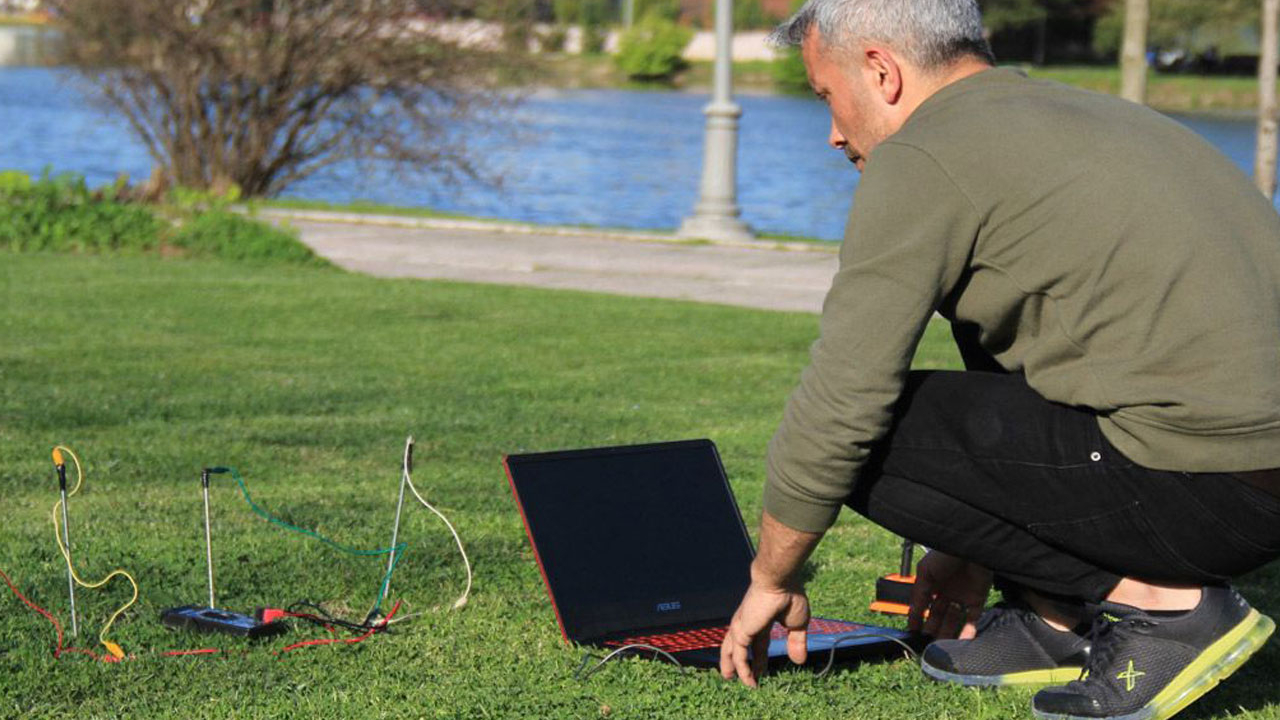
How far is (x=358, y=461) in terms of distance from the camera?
5.60m

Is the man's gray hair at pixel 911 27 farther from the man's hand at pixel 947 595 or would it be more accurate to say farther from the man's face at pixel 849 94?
the man's hand at pixel 947 595

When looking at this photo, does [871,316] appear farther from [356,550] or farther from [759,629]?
[356,550]

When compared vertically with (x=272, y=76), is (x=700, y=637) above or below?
above

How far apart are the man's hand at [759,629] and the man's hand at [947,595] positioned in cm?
39

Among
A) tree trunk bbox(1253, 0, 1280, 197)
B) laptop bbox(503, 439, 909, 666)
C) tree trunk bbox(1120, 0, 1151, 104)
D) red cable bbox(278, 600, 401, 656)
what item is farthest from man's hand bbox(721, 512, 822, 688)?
tree trunk bbox(1120, 0, 1151, 104)

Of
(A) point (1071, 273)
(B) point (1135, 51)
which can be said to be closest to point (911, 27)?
(A) point (1071, 273)

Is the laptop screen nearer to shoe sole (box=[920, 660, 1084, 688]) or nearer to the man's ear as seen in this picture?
shoe sole (box=[920, 660, 1084, 688])

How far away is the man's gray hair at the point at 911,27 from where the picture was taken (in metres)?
2.88

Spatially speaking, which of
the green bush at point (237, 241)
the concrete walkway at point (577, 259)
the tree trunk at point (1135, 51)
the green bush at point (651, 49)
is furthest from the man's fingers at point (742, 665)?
the green bush at point (651, 49)

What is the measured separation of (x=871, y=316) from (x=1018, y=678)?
100cm

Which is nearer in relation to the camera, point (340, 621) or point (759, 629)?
point (759, 629)

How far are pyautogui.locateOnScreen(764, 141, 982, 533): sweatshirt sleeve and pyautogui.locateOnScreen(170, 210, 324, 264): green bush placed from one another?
973 cm

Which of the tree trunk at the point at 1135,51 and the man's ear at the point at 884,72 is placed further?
the tree trunk at the point at 1135,51

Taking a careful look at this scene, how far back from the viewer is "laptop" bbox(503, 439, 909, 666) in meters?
3.56
